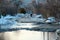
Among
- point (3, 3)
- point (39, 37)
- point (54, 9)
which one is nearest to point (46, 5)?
point (54, 9)

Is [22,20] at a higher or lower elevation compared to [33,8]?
lower

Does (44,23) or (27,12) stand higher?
(27,12)

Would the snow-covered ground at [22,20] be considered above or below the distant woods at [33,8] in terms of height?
below

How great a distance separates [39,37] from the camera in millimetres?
1959

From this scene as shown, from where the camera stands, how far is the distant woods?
1958 millimetres

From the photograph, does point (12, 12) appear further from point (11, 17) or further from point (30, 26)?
point (30, 26)

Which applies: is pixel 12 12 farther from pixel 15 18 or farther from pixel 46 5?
pixel 46 5

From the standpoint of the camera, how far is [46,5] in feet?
6.50

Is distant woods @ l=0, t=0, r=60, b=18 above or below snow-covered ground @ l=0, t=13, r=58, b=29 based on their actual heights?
above

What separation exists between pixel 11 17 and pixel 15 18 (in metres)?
0.05

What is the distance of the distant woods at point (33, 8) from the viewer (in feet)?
6.42

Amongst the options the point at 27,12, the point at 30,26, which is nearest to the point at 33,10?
the point at 27,12

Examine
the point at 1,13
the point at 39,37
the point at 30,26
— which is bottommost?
the point at 39,37

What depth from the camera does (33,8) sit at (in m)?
1.98
